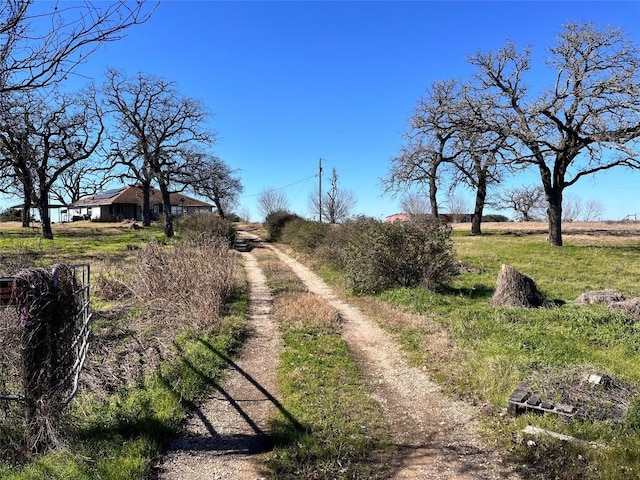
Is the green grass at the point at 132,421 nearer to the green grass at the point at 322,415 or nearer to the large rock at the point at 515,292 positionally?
the green grass at the point at 322,415

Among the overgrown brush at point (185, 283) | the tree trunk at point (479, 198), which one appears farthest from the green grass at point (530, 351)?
the tree trunk at point (479, 198)

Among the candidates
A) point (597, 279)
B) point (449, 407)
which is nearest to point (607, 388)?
point (449, 407)

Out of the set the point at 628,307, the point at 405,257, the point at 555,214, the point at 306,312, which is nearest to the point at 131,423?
the point at 306,312

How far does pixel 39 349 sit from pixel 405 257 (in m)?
10.3

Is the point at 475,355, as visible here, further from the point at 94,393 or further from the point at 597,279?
the point at 597,279

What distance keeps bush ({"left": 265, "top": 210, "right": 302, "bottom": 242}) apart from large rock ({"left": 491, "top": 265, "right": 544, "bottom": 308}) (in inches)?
950

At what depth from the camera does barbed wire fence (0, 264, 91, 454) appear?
12.8 feet

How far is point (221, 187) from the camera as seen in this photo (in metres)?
43.5

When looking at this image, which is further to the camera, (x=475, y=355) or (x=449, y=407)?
(x=475, y=355)

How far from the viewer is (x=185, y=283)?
34.9 feet

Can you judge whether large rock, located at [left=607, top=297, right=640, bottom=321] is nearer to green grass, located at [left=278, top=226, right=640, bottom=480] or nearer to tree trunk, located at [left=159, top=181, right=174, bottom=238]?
green grass, located at [left=278, top=226, right=640, bottom=480]

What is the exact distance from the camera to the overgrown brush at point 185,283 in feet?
30.8

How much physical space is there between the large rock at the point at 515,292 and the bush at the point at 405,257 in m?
2.01

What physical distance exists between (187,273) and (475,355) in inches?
263
